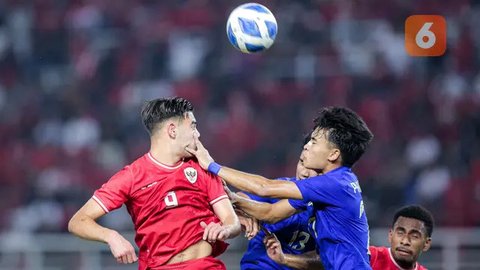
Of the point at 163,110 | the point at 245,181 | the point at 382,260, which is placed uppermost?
the point at 163,110

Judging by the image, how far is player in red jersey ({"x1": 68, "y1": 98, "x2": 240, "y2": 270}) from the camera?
19.8 feet

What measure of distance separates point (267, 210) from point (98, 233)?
46.1 inches

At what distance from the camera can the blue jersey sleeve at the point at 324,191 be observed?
20.6 feet

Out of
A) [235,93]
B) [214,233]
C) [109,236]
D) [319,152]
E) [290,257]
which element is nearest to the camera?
[109,236]

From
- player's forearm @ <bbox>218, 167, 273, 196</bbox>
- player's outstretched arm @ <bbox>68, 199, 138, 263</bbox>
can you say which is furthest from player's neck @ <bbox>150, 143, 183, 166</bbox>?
player's outstretched arm @ <bbox>68, 199, 138, 263</bbox>

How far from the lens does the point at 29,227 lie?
43.8 feet

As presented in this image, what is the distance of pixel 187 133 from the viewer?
6.21m

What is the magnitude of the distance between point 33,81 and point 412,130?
5252 millimetres

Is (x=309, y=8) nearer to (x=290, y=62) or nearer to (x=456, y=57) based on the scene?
(x=290, y=62)

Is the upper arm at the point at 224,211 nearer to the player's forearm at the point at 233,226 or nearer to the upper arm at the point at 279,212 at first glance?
the player's forearm at the point at 233,226

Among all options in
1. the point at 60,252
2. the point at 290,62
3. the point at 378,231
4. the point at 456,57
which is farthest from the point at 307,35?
the point at 60,252

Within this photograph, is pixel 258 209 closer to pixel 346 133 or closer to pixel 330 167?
pixel 330 167

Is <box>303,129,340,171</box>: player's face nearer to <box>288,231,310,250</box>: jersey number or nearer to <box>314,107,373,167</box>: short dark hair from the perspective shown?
<box>314,107,373,167</box>: short dark hair

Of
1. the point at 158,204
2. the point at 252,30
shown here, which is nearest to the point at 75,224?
the point at 158,204
